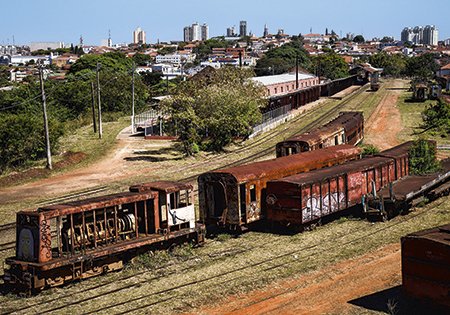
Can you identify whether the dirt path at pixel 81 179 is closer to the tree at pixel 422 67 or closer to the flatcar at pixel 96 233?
the flatcar at pixel 96 233

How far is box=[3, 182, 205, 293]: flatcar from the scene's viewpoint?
66.9 ft

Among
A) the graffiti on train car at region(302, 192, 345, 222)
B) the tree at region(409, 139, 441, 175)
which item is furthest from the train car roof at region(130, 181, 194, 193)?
the tree at region(409, 139, 441, 175)

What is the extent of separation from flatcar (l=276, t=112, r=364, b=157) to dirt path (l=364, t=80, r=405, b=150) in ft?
9.12

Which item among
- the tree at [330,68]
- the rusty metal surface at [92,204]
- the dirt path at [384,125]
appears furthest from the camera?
the tree at [330,68]

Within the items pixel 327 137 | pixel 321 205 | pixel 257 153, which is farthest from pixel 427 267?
pixel 257 153

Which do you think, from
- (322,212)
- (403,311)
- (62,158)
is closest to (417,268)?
(403,311)

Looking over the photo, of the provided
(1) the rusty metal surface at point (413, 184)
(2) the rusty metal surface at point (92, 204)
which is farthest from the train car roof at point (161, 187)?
(1) the rusty metal surface at point (413, 184)

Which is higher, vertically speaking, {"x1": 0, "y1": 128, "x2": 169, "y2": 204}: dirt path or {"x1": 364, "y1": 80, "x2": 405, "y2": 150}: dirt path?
{"x1": 364, "y1": 80, "x2": 405, "y2": 150}: dirt path

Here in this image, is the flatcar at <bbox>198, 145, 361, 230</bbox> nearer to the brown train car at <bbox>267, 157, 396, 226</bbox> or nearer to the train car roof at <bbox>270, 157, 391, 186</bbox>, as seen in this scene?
the brown train car at <bbox>267, 157, 396, 226</bbox>

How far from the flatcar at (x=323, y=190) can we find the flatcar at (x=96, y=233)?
3686 millimetres

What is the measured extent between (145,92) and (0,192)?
50343mm

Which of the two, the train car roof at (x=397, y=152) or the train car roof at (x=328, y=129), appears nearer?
the train car roof at (x=397, y=152)

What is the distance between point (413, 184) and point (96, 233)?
16.8 meters

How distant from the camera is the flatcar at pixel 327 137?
36031mm
